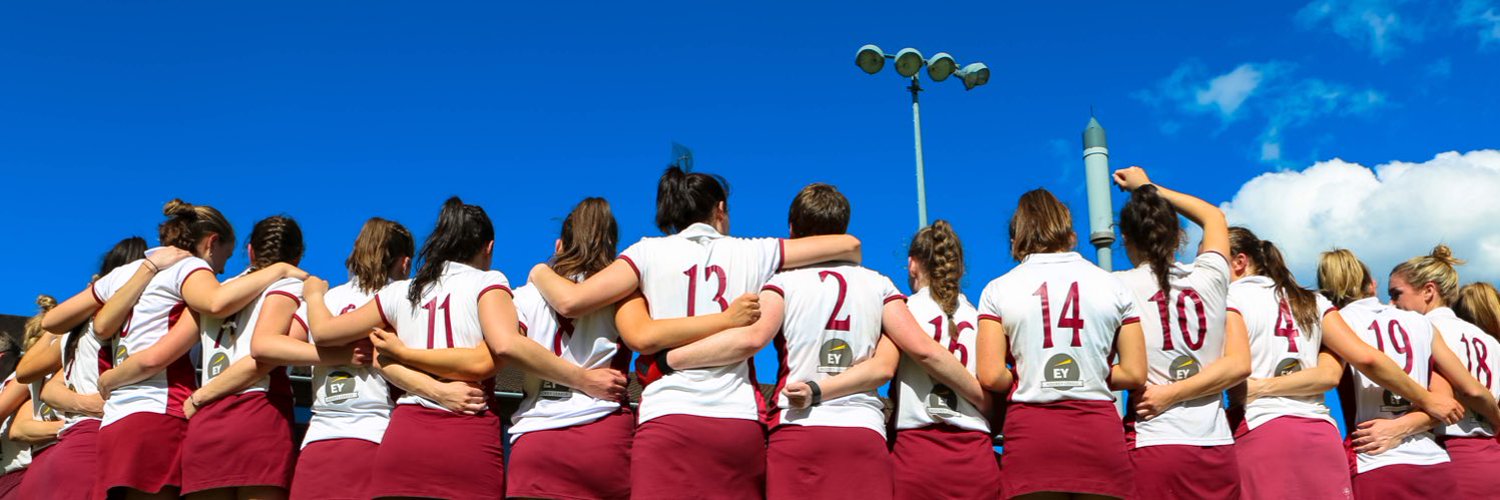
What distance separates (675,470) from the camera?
12.5 feet

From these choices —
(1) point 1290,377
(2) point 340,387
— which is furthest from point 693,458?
(1) point 1290,377

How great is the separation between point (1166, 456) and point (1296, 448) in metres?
0.81

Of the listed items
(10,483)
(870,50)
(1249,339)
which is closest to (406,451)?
(1249,339)

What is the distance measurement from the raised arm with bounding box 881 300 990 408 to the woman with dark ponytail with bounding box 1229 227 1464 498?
1.19 metres

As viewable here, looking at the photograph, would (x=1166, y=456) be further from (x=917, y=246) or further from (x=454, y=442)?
(x=454, y=442)

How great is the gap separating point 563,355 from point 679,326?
1.68 feet

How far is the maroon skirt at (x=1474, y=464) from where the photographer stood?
5422mm

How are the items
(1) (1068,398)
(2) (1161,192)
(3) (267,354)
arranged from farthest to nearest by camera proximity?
1. (2) (1161,192)
2. (3) (267,354)
3. (1) (1068,398)

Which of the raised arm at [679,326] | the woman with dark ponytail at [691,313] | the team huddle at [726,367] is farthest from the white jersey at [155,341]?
the raised arm at [679,326]

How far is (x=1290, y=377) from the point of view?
15.7 feet

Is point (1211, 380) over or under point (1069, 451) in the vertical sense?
over

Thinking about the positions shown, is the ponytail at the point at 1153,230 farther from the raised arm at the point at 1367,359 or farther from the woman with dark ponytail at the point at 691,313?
the woman with dark ponytail at the point at 691,313

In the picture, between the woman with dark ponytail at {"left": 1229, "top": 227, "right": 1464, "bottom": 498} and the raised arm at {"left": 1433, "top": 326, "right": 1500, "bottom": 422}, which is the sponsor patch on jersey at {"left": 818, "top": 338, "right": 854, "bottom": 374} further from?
the raised arm at {"left": 1433, "top": 326, "right": 1500, "bottom": 422}

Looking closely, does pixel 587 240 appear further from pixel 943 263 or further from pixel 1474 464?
pixel 1474 464
